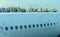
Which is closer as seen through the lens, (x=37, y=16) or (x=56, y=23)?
(x=37, y=16)

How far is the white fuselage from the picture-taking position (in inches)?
668

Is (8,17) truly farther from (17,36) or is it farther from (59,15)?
(59,15)

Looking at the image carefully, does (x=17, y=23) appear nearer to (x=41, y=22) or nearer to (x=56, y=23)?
(x=41, y=22)

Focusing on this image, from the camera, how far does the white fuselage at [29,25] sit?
17.0 metres

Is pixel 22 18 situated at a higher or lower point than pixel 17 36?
higher

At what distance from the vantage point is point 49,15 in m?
24.0

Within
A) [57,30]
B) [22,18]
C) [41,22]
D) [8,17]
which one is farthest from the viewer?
[57,30]

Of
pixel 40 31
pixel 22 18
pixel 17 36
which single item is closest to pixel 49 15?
pixel 40 31

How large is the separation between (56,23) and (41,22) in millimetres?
2926

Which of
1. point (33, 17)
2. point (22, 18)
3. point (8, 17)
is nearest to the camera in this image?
point (8, 17)

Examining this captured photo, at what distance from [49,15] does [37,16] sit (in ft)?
8.49

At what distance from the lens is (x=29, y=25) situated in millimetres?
20375

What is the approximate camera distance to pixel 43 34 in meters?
22.1

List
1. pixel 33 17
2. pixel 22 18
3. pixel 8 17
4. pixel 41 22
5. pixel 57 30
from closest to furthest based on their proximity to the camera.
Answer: pixel 8 17, pixel 22 18, pixel 33 17, pixel 41 22, pixel 57 30
